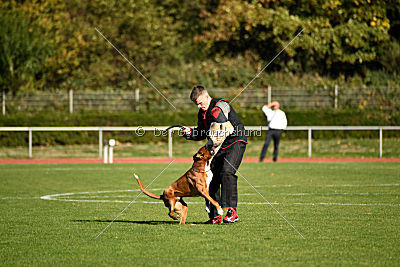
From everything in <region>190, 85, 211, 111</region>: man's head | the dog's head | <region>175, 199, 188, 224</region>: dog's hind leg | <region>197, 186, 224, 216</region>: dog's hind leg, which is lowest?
<region>175, 199, 188, 224</region>: dog's hind leg

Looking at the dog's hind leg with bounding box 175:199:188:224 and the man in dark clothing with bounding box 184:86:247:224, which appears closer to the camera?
the dog's hind leg with bounding box 175:199:188:224

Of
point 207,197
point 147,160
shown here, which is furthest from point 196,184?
point 147,160

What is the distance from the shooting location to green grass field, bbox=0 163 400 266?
24.1ft

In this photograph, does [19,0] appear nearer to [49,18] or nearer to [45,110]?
[49,18]

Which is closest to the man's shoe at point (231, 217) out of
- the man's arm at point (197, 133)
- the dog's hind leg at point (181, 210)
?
the dog's hind leg at point (181, 210)

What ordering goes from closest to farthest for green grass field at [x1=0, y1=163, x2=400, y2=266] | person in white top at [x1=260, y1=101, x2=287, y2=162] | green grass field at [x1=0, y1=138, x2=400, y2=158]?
green grass field at [x1=0, y1=163, x2=400, y2=266], person in white top at [x1=260, y1=101, x2=287, y2=162], green grass field at [x1=0, y1=138, x2=400, y2=158]

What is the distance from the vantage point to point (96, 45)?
44062 millimetres

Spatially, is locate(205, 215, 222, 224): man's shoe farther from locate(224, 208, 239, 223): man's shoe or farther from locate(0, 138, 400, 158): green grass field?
locate(0, 138, 400, 158): green grass field

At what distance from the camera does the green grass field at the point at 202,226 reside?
734cm

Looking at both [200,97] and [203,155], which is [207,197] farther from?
[200,97]

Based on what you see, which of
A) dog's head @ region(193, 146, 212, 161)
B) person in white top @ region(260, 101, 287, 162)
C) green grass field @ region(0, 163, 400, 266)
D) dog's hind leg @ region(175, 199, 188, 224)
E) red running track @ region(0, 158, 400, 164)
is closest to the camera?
green grass field @ region(0, 163, 400, 266)

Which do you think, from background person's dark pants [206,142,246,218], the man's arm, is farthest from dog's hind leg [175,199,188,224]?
the man's arm

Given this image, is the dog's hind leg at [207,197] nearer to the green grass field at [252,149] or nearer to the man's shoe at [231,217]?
the man's shoe at [231,217]

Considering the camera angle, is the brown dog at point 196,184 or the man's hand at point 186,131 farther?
the man's hand at point 186,131
